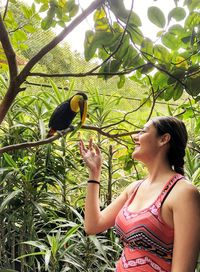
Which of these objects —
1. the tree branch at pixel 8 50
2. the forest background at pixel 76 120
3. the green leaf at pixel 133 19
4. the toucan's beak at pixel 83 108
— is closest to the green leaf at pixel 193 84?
the forest background at pixel 76 120

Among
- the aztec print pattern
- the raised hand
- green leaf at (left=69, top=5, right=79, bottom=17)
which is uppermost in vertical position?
green leaf at (left=69, top=5, right=79, bottom=17)

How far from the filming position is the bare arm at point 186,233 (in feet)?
2.26

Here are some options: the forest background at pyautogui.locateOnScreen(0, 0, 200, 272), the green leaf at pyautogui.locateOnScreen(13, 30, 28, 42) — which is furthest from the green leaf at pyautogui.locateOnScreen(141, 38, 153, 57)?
the green leaf at pyautogui.locateOnScreen(13, 30, 28, 42)

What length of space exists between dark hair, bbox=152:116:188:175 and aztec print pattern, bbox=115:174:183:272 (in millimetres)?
106

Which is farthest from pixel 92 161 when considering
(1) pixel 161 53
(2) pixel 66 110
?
(2) pixel 66 110

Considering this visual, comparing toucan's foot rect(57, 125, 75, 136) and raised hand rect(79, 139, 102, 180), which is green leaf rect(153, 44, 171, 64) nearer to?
raised hand rect(79, 139, 102, 180)

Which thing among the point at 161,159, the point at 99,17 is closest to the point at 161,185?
the point at 161,159

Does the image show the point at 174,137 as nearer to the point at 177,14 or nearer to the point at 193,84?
the point at 193,84

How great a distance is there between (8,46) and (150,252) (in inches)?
20.8

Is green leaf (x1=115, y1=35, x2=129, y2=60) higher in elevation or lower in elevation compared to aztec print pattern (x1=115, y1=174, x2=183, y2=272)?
higher

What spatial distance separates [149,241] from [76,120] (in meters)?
0.95

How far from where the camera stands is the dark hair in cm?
85

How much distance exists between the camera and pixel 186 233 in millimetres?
691

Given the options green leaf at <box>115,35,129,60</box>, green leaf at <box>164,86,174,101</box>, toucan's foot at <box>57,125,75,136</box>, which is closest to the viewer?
green leaf at <box>115,35,129,60</box>
